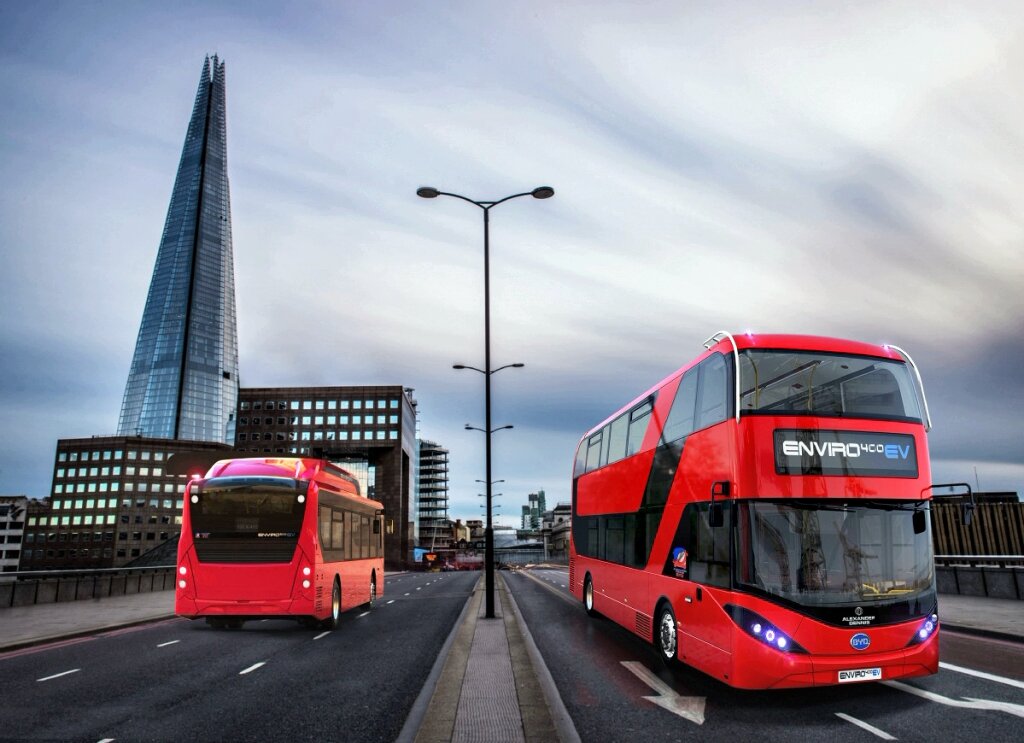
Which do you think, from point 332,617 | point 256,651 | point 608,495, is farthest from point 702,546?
point 332,617

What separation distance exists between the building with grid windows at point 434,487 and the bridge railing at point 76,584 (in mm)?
Answer: 160198

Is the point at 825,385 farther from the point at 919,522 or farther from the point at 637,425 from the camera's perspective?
the point at 637,425

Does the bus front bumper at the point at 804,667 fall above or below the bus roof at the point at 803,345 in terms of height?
below

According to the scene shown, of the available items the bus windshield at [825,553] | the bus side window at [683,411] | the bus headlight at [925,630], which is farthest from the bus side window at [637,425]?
the bus headlight at [925,630]

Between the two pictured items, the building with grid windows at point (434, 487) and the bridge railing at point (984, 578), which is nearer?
the bridge railing at point (984, 578)

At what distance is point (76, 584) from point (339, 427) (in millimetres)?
106812

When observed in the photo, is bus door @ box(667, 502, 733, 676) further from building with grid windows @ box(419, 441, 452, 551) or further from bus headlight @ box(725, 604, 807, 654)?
building with grid windows @ box(419, 441, 452, 551)

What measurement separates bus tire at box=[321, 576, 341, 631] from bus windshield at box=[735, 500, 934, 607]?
10.5 m

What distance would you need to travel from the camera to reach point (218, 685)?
29.6 ft

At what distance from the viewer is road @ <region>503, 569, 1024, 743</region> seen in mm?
6594

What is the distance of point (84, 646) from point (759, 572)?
40.8ft

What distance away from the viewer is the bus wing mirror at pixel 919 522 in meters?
8.12

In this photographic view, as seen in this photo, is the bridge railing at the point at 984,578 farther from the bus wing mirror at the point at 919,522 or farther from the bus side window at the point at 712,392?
the bus side window at the point at 712,392

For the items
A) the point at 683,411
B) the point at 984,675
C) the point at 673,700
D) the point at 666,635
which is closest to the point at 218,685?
the point at 673,700
